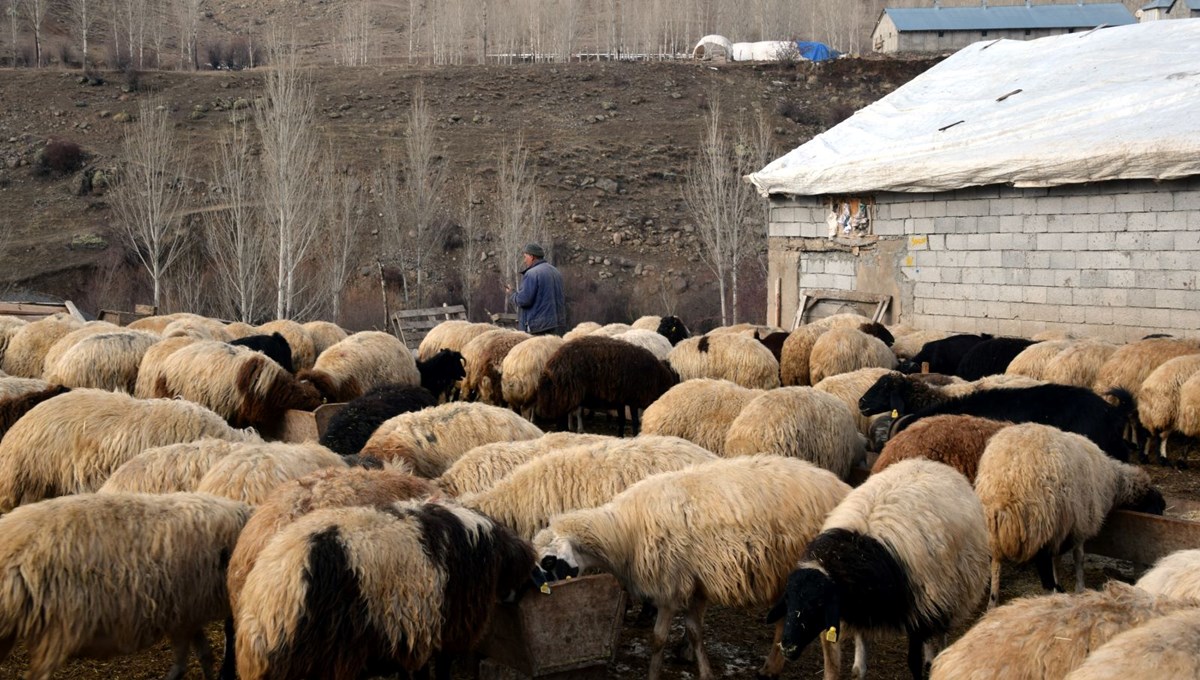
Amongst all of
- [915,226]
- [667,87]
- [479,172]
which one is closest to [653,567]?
[915,226]

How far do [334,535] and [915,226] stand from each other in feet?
50.5

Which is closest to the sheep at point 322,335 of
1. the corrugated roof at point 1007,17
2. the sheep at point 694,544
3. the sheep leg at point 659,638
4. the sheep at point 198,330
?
the sheep at point 198,330

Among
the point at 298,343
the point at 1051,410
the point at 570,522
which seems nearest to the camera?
the point at 570,522

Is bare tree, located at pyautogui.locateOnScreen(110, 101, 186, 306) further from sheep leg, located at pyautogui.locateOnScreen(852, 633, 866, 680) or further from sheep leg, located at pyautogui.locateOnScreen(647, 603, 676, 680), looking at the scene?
sheep leg, located at pyautogui.locateOnScreen(852, 633, 866, 680)

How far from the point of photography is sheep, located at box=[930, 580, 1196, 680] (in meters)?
4.09

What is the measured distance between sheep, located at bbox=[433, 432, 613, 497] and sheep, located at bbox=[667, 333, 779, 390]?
505 centimetres

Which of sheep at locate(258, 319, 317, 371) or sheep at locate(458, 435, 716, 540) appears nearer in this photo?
sheep at locate(458, 435, 716, 540)

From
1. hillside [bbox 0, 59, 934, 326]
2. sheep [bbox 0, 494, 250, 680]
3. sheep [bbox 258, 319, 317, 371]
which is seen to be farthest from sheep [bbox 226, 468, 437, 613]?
hillside [bbox 0, 59, 934, 326]

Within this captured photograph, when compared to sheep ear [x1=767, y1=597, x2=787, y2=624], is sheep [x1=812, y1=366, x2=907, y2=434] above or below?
above

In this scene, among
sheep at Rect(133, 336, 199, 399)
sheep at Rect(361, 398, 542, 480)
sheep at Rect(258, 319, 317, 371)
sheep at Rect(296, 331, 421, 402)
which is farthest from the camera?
sheep at Rect(258, 319, 317, 371)

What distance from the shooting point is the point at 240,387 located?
420 inches

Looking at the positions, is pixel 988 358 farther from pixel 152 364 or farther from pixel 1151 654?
pixel 1151 654

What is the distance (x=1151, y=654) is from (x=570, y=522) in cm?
321

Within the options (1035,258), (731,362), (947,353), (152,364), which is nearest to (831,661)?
(731,362)
